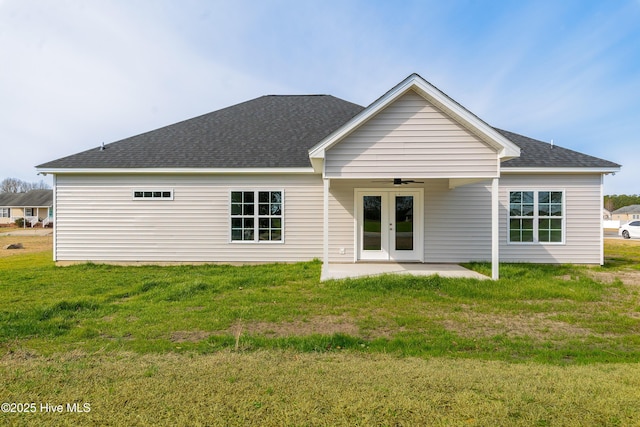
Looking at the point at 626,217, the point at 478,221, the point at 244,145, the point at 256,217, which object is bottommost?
the point at 626,217

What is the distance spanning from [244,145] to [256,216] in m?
2.75

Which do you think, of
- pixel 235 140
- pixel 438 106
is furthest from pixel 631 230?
pixel 235 140

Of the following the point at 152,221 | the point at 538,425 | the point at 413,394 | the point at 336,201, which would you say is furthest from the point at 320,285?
the point at 152,221

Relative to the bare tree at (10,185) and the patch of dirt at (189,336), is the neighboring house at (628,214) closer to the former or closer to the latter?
the patch of dirt at (189,336)

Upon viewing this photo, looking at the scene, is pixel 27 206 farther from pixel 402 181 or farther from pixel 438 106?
pixel 438 106

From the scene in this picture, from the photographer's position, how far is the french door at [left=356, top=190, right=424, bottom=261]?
10.9 m

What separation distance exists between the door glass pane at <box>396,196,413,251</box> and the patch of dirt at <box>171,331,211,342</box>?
Answer: 7.53 meters

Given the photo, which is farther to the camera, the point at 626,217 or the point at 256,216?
the point at 626,217

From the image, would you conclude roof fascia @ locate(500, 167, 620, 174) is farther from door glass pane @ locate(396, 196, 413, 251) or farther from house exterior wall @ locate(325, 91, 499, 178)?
door glass pane @ locate(396, 196, 413, 251)

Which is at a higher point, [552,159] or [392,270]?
[552,159]

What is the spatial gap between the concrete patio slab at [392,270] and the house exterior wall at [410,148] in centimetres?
259

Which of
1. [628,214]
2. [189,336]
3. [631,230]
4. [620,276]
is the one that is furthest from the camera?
[628,214]

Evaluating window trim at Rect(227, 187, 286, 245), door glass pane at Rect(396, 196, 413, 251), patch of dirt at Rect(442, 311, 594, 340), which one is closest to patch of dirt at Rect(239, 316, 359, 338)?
patch of dirt at Rect(442, 311, 594, 340)

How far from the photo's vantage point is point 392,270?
30.0 ft
